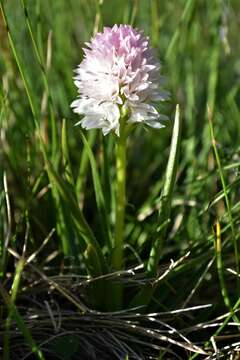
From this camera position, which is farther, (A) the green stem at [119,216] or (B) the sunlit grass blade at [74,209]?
(A) the green stem at [119,216]

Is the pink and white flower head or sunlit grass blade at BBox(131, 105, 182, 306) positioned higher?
the pink and white flower head

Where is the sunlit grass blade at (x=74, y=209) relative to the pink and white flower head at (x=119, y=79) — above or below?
below

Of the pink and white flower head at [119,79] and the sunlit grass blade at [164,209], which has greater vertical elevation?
the pink and white flower head at [119,79]

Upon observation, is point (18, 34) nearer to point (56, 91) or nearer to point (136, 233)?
point (56, 91)

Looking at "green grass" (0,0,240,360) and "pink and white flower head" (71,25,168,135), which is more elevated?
"pink and white flower head" (71,25,168,135)

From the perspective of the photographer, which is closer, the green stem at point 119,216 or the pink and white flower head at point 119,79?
the pink and white flower head at point 119,79

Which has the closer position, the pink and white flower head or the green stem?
the pink and white flower head
